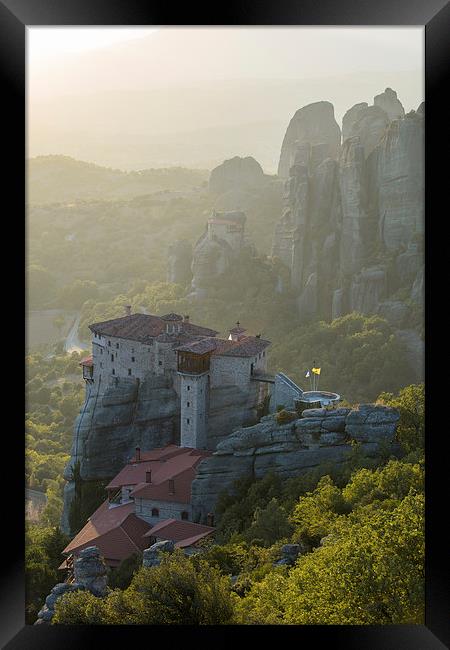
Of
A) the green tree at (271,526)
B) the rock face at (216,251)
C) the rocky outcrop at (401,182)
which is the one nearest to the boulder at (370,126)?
the rocky outcrop at (401,182)

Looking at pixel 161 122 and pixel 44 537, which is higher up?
pixel 161 122

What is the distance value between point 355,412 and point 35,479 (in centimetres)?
870

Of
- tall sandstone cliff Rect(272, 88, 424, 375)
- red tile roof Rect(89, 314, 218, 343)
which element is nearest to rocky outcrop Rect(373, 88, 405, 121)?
tall sandstone cliff Rect(272, 88, 424, 375)

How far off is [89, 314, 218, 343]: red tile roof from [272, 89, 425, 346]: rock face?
6.82 m

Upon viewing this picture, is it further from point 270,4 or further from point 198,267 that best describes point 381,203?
point 270,4

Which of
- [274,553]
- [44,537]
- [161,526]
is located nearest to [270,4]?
[274,553]

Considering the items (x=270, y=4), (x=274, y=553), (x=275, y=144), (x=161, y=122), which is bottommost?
(x=274, y=553)

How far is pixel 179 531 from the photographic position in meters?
9.85

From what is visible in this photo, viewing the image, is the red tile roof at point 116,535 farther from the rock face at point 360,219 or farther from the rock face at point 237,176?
the rock face at point 237,176

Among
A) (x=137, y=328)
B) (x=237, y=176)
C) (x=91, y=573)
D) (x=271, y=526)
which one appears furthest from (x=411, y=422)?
(x=237, y=176)

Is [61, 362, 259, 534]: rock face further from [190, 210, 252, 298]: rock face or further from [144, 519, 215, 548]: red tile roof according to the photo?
[190, 210, 252, 298]: rock face

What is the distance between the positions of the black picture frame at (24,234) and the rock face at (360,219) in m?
15.3

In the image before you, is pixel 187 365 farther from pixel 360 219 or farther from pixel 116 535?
pixel 360 219

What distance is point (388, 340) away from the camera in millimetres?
17125
